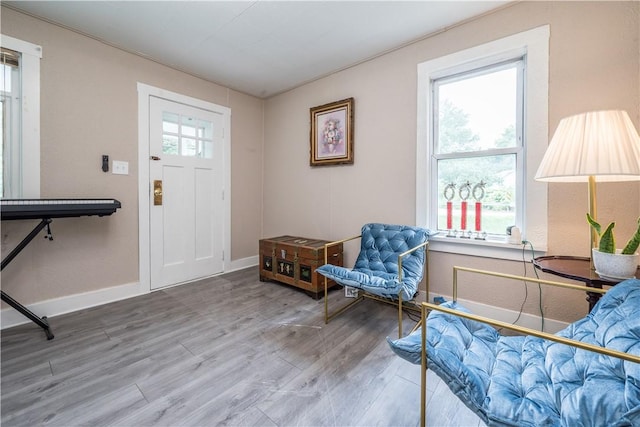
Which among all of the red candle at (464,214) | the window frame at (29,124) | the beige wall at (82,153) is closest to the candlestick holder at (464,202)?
the red candle at (464,214)

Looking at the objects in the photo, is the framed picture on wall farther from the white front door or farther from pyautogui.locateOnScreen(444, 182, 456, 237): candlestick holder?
the white front door

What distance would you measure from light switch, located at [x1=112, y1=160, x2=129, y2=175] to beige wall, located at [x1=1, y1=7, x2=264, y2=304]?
0.13 feet

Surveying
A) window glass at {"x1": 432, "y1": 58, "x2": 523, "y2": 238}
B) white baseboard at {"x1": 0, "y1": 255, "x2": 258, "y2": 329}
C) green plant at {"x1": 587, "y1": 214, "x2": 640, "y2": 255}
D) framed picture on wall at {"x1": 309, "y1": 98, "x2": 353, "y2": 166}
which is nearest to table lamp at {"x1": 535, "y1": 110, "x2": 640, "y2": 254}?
green plant at {"x1": 587, "y1": 214, "x2": 640, "y2": 255}

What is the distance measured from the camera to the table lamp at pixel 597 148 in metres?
1.20

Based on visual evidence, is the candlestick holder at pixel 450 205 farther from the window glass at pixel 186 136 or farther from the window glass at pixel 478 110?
the window glass at pixel 186 136

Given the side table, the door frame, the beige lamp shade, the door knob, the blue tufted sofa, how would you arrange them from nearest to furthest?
the blue tufted sofa, the beige lamp shade, the side table, the door frame, the door knob

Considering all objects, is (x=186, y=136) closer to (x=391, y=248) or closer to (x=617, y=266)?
(x=391, y=248)

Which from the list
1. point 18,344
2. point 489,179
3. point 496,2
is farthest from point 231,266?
point 496,2

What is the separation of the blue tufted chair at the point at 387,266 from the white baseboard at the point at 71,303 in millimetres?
2050

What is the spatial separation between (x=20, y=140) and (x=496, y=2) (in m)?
3.93

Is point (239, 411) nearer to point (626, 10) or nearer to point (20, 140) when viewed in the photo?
point (20, 140)

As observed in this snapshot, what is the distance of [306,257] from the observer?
273 centimetres

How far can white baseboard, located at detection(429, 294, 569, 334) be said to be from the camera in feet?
6.23

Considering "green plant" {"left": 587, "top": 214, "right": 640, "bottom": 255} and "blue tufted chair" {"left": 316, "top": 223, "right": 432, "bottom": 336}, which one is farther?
"blue tufted chair" {"left": 316, "top": 223, "right": 432, "bottom": 336}
